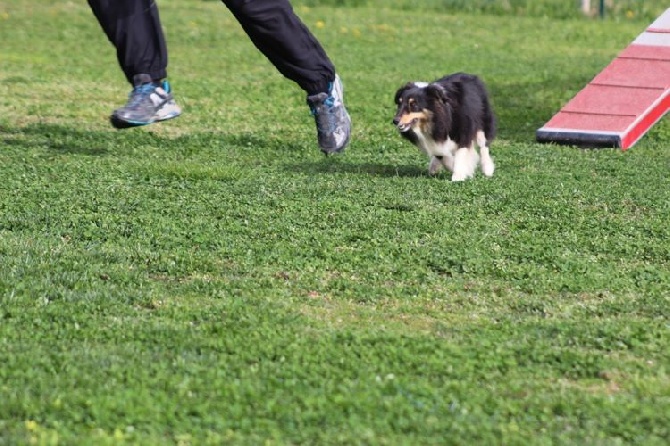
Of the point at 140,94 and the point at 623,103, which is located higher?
the point at 140,94

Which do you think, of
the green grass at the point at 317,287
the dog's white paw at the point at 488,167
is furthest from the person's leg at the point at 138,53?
the dog's white paw at the point at 488,167

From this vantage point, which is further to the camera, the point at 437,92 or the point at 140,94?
the point at 437,92

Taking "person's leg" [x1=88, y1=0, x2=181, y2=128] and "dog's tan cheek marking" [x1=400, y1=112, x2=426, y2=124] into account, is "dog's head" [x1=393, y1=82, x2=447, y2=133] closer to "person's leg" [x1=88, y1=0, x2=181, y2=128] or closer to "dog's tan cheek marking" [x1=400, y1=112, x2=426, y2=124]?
"dog's tan cheek marking" [x1=400, y1=112, x2=426, y2=124]

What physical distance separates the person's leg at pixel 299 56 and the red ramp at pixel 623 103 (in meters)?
1.97

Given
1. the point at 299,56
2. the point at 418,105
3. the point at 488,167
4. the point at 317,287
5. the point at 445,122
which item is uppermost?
the point at 299,56

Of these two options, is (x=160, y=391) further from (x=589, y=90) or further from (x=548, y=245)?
(x=589, y=90)

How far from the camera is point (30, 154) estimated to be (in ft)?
22.1

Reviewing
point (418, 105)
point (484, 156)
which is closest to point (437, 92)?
point (418, 105)

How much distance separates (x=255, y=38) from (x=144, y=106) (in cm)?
65

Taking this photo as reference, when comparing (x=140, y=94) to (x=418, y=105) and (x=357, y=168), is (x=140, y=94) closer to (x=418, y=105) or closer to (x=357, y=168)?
(x=357, y=168)

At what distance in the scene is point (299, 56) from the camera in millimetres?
5957

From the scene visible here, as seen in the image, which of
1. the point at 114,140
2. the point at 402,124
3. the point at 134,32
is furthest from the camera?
the point at 114,140

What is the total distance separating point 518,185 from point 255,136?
2.09 meters

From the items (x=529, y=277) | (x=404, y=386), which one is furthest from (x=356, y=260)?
(x=404, y=386)
